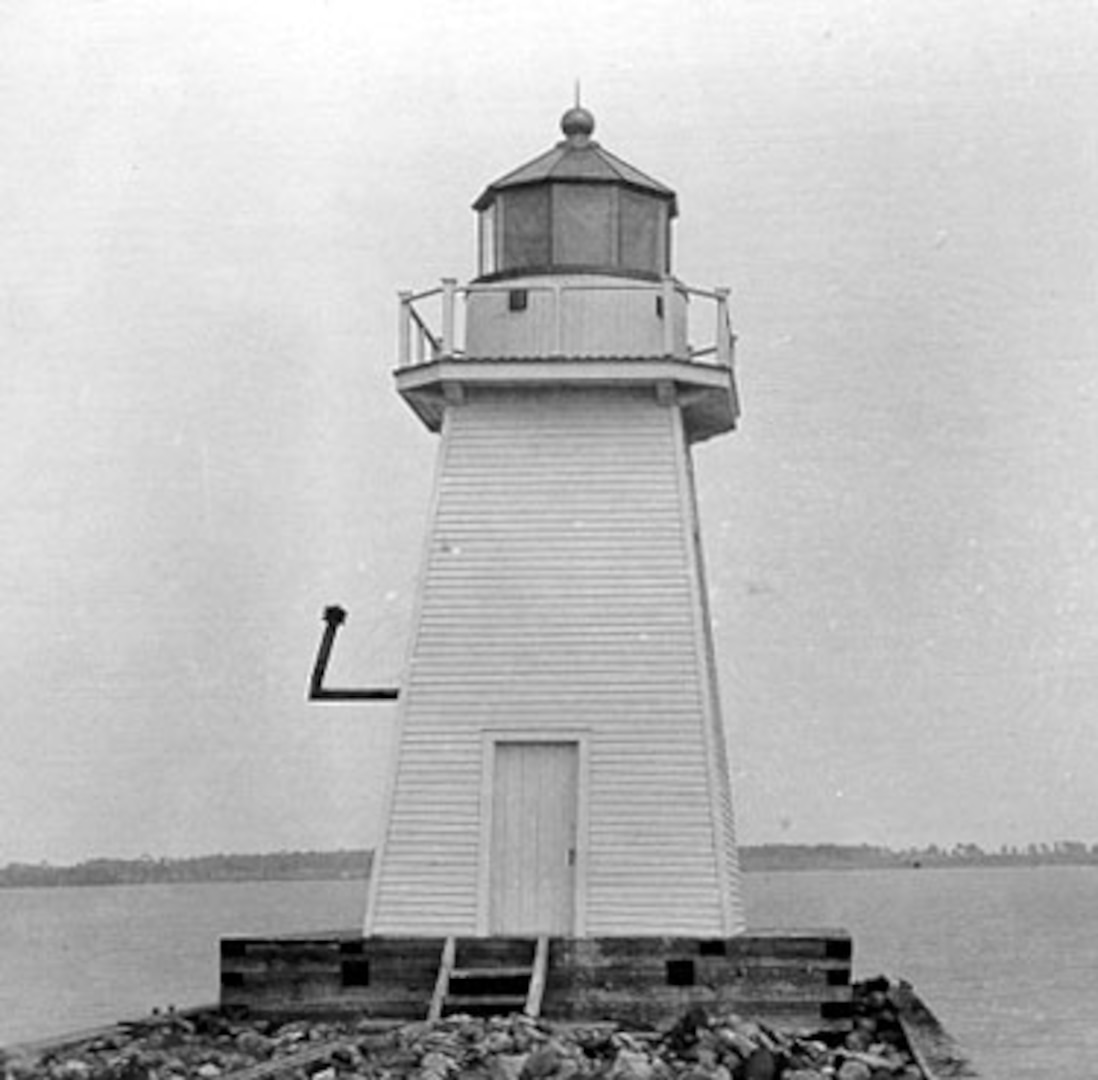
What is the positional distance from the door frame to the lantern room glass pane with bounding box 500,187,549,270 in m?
3.69

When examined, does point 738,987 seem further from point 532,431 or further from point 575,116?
point 575,116

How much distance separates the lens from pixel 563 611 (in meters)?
17.2

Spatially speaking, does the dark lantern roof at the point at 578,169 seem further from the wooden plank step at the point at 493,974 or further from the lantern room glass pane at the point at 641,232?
the wooden plank step at the point at 493,974

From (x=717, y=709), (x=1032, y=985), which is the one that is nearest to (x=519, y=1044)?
(x=717, y=709)

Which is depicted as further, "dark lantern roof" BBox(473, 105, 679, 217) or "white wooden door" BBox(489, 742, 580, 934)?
"dark lantern roof" BBox(473, 105, 679, 217)

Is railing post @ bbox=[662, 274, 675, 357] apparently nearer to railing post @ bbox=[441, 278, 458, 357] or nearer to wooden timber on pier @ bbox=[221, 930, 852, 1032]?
railing post @ bbox=[441, 278, 458, 357]

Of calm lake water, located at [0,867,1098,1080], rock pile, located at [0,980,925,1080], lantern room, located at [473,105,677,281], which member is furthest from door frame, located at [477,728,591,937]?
calm lake water, located at [0,867,1098,1080]

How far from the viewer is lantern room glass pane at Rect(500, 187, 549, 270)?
18.1m

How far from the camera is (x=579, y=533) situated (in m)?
17.4

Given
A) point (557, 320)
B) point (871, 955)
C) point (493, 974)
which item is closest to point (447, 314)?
point (557, 320)

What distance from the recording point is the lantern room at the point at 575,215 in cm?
1806

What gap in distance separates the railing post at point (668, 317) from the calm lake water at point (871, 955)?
16940 mm

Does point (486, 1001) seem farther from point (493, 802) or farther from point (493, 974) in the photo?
point (493, 802)

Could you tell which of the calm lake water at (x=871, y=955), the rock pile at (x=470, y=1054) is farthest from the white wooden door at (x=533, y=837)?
the calm lake water at (x=871, y=955)
